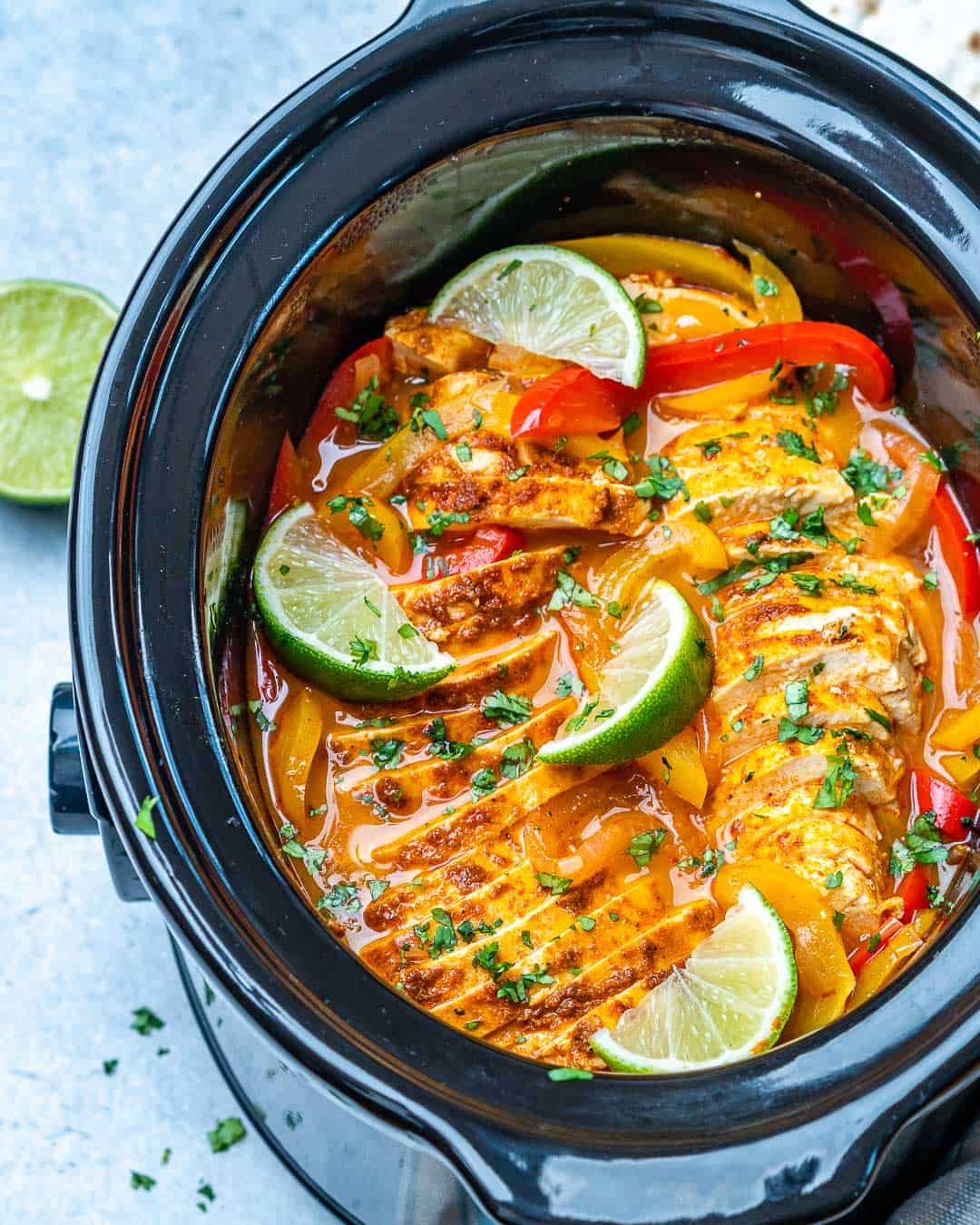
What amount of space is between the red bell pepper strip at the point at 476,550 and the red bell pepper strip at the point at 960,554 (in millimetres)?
830

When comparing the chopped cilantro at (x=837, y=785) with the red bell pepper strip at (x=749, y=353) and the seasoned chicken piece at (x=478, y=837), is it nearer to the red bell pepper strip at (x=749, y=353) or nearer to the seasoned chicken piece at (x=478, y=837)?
the seasoned chicken piece at (x=478, y=837)

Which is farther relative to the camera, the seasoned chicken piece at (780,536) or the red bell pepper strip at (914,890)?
the seasoned chicken piece at (780,536)

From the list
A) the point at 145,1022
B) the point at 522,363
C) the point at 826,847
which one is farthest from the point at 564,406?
the point at 145,1022

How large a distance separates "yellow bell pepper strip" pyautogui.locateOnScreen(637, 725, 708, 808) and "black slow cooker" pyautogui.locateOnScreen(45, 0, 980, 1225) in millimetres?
521

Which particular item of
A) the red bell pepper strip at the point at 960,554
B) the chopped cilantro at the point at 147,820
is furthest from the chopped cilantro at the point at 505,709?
the red bell pepper strip at the point at 960,554

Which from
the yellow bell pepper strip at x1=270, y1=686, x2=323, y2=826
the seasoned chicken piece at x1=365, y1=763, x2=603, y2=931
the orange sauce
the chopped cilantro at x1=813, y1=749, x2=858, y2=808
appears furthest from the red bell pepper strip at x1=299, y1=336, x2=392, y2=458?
the chopped cilantro at x1=813, y1=749, x2=858, y2=808

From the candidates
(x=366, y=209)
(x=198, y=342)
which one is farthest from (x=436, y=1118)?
(x=366, y=209)

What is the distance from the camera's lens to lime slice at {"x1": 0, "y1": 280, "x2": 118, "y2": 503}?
327cm

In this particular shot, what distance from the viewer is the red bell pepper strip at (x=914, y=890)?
243cm

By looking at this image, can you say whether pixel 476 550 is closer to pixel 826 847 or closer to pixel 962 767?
pixel 826 847

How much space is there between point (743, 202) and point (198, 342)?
1.13 m

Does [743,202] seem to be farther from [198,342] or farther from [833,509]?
[198,342]

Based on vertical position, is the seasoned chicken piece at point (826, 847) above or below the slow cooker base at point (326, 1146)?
above

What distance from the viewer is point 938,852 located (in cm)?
245
